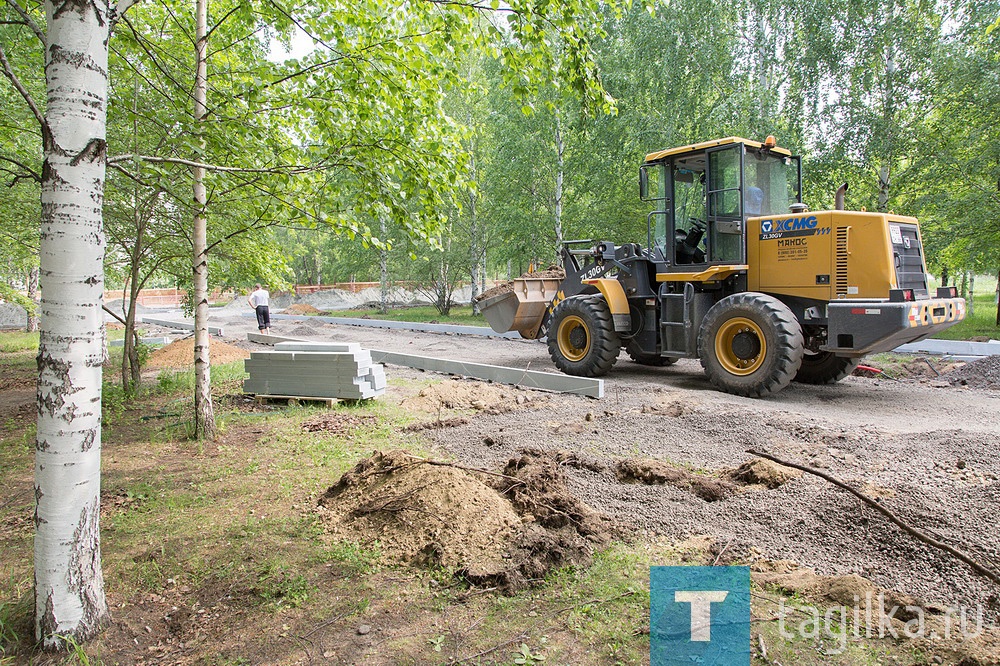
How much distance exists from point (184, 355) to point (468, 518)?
41.1 feet

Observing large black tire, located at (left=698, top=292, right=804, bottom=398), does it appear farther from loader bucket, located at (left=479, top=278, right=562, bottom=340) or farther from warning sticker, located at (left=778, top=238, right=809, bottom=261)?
loader bucket, located at (left=479, top=278, right=562, bottom=340)

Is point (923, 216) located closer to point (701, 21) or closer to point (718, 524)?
point (701, 21)

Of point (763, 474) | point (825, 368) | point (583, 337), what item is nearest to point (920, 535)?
point (763, 474)

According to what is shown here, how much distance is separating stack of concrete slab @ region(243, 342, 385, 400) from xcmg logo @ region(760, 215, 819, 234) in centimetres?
556

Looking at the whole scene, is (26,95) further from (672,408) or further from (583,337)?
(583,337)

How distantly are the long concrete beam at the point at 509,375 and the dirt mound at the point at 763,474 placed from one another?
3534 mm

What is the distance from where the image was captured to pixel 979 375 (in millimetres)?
8898

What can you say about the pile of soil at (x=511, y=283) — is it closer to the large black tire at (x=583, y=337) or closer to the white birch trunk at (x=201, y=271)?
the large black tire at (x=583, y=337)

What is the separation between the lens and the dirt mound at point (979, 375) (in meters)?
8.70

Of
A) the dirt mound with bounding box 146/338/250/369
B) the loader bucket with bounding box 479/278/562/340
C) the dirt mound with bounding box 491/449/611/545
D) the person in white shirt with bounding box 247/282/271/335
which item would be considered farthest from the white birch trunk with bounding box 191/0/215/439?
the person in white shirt with bounding box 247/282/271/335

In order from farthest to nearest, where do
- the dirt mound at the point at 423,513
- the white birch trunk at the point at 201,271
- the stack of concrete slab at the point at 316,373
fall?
the stack of concrete slab at the point at 316,373, the white birch trunk at the point at 201,271, the dirt mound at the point at 423,513

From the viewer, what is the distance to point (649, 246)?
984cm

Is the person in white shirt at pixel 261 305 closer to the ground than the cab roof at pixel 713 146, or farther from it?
closer to the ground

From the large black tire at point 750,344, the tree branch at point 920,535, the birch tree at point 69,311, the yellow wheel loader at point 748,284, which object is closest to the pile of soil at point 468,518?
the tree branch at point 920,535
